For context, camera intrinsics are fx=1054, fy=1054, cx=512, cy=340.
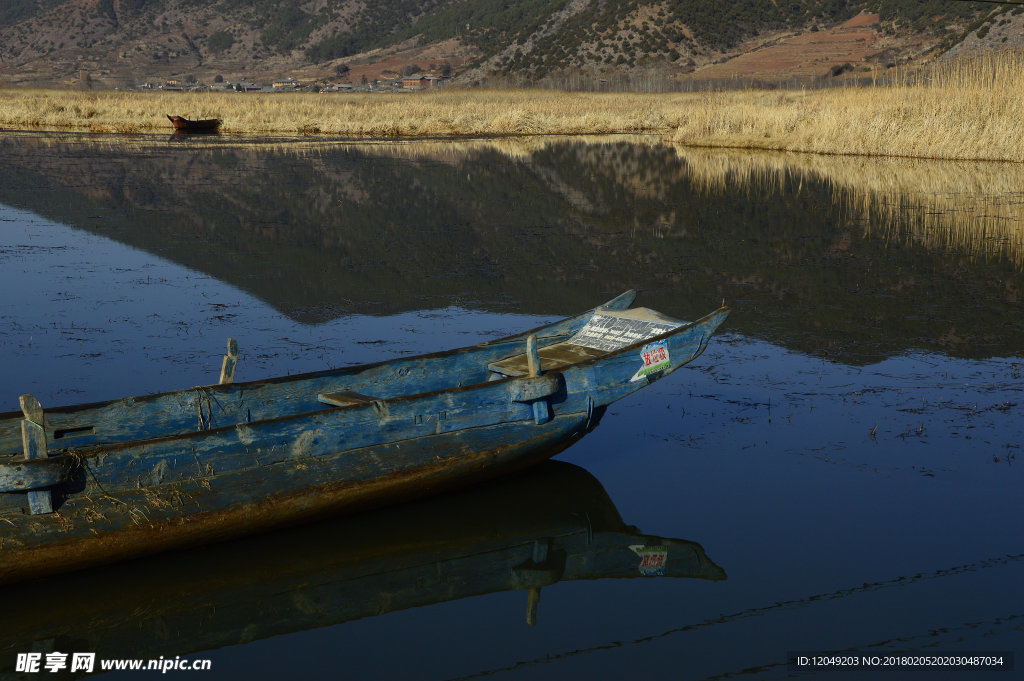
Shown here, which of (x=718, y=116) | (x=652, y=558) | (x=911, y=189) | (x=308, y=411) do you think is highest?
(x=718, y=116)

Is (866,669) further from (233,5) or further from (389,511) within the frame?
(233,5)

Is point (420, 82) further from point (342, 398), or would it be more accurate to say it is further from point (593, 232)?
point (342, 398)

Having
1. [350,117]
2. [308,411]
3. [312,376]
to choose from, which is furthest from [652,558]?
[350,117]

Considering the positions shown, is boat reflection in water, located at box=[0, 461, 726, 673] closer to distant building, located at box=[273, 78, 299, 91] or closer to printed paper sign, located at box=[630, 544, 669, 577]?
printed paper sign, located at box=[630, 544, 669, 577]

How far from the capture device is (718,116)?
103 feet

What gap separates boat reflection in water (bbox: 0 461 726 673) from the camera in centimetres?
540

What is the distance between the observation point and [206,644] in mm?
5289

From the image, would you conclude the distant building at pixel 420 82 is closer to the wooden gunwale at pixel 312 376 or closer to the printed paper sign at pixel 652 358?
the wooden gunwale at pixel 312 376

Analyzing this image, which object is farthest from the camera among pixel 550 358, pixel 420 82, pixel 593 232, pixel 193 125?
pixel 420 82

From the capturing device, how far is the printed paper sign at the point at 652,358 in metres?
7.02

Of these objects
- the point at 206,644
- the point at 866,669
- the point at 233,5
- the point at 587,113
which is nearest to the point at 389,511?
the point at 206,644

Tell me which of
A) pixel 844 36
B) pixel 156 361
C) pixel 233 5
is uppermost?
pixel 233 5

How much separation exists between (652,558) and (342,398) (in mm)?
2225

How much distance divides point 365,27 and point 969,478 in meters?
150
